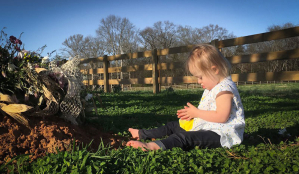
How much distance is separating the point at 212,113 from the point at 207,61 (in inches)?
22.7

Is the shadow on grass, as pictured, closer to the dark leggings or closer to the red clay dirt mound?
the dark leggings

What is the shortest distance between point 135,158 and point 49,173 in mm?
641

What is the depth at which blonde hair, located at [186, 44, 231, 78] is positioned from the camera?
2715 mm

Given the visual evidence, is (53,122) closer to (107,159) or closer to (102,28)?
(107,159)

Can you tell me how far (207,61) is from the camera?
2.71 metres

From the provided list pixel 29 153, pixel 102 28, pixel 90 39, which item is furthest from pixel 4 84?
pixel 102 28

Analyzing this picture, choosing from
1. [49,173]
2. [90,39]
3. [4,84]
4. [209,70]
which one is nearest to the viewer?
[49,173]

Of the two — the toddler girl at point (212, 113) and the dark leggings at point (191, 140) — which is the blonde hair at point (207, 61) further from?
the dark leggings at point (191, 140)

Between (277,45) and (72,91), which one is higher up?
(277,45)

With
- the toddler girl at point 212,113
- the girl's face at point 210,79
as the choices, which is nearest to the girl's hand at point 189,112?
the toddler girl at point 212,113

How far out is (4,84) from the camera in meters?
2.56

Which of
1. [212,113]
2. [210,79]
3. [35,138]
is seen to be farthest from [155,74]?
[35,138]

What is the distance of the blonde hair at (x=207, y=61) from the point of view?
271cm

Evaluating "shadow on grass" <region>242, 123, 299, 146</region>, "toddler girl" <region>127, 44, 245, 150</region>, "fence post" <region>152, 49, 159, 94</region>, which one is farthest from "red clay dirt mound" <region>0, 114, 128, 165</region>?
"fence post" <region>152, 49, 159, 94</region>
